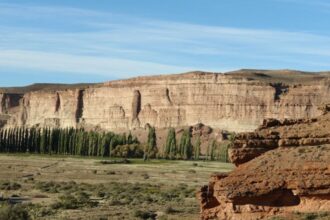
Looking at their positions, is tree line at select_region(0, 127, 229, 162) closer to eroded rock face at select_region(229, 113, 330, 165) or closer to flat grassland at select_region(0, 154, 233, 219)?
flat grassland at select_region(0, 154, 233, 219)

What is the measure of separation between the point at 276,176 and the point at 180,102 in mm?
138822

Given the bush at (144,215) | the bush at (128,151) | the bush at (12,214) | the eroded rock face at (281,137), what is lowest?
the bush at (144,215)

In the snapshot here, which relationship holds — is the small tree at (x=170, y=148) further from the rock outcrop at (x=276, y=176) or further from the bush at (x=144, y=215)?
the rock outcrop at (x=276, y=176)

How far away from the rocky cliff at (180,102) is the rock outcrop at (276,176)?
122539 millimetres

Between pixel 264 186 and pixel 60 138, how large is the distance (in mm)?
89654

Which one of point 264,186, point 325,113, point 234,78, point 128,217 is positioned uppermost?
point 234,78

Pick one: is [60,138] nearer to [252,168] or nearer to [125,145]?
[125,145]

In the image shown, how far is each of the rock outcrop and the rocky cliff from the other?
402 ft

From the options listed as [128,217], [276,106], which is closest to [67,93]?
[276,106]

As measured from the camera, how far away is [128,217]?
28.1 metres

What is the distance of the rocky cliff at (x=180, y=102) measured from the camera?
147 metres

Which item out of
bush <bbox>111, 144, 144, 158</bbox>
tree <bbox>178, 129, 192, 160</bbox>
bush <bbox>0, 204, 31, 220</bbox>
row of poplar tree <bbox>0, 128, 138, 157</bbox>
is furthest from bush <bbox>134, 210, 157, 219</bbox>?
tree <bbox>178, 129, 192, 160</bbox>

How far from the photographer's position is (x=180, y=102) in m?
157

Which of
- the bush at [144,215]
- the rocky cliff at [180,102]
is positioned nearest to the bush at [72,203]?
the bush at [144,215]
